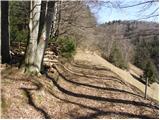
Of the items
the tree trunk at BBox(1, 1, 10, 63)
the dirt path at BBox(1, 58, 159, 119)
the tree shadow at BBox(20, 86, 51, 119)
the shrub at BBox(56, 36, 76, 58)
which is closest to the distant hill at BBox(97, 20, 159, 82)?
the shrub at BBox(56, 36, 76, 58)

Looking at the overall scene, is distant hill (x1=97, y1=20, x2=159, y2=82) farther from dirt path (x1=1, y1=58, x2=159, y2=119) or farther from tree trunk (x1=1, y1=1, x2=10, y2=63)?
dirt path (x1=1, y1=58, x2=159, y2=119)

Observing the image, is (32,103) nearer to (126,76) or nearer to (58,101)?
(58,101)

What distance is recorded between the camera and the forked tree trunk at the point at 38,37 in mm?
14289

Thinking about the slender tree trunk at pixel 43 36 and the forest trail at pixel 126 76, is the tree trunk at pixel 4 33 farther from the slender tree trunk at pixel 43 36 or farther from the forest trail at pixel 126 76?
the forest trail at pixel 126 76

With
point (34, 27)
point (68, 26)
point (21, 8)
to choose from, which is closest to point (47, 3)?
point (34, 27)

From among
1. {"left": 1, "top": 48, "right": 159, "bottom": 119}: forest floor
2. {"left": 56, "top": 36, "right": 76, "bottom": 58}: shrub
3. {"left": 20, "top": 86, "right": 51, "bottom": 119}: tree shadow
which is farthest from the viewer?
{"left": 56, "top": 36, "right": 76, "bottom": 58}: shrub

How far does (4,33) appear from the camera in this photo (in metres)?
15.8

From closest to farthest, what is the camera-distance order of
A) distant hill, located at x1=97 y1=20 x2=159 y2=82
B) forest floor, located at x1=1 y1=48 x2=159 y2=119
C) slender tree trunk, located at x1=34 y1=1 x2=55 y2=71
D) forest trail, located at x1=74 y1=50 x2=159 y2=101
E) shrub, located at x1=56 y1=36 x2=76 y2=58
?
forest floor, located at x1=1 y1=48 x2=159 y2=119 < slender tree trunk, located at x1=34 y1=1 x2=55 y2=71 < forest trail, located at x1=74 y1=50 x2=159 y2=101 < shrub, located at x1=56 y1=36 x2=76 y2=58 < distant hill, located at x1=97 y1=20 x2=159 y2=82

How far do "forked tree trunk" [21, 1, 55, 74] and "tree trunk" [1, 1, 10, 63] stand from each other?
1.79 metres

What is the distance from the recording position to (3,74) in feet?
43.4

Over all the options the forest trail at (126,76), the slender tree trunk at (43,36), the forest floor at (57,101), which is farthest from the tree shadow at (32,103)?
the forest trail at (126,76)

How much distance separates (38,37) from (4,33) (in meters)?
1.84

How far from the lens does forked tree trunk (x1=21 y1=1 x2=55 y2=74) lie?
14.3 m

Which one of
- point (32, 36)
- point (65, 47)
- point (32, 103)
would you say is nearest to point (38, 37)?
point (32, 36)
